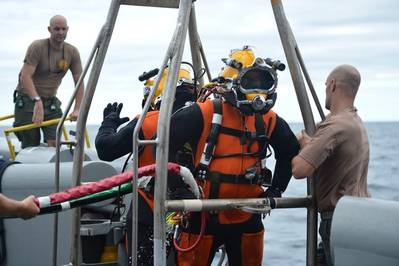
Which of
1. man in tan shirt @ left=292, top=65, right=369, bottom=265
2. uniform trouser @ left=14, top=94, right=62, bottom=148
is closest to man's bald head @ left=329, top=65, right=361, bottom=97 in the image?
man in tan shirt @ left=292, top=65, right=369, bottom=265

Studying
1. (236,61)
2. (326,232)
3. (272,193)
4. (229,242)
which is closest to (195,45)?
(236,61)

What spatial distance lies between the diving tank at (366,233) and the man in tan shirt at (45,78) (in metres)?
3.94

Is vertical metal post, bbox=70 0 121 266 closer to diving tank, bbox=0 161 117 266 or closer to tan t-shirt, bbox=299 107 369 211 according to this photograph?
diving tank, bbox=0 161 117 266

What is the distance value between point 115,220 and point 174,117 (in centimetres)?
166

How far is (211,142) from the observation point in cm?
464

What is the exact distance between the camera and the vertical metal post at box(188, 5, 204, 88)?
5980mm

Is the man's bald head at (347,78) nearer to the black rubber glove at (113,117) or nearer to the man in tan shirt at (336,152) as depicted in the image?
the man in tan shirt at (336,152)

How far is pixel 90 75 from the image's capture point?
5.01 m

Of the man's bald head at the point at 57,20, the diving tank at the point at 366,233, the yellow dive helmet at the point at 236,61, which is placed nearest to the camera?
the diving tank at the point at 366,233

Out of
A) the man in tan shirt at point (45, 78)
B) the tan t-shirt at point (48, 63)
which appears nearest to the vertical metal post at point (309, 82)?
the man in tan shirt at point (45, 78)

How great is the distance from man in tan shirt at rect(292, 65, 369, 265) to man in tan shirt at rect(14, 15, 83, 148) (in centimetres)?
325

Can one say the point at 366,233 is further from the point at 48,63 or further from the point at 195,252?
the point at 48,63

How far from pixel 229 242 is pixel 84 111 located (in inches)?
42.4

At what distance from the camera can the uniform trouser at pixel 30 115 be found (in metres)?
8.23
